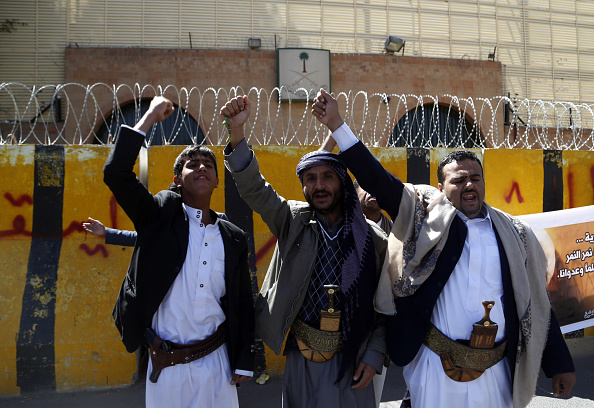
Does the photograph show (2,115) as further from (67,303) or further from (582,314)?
(582,314)

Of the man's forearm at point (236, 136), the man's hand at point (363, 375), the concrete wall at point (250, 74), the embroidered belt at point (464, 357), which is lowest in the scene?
the man's hand at point (363, 375)

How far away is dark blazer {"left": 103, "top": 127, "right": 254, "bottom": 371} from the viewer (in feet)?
6.60

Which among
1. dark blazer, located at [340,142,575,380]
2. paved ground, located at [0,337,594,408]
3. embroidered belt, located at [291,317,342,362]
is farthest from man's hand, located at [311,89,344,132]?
paved ground, located at [0,337,594,408]

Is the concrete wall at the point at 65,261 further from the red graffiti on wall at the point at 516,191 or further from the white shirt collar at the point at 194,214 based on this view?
the red graffiti on wall at the point at 516,191

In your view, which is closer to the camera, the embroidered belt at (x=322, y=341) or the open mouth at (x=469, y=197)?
the embroidered belt at (x=322, y=341)

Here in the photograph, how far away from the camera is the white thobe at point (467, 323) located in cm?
207

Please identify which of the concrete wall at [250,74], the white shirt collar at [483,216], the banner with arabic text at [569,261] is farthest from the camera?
the concrete wall at [250,74]

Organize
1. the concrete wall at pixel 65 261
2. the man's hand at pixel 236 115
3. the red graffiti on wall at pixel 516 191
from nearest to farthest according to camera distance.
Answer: the man's hand at pixel 236 115 → the concrete wall at pixel 65 261 → the red graffiti on wall at pixel 516 191

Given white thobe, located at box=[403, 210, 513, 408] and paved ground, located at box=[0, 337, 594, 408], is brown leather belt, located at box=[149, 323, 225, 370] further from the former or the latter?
paved ground, located at box=[0, 337, 594, 408]

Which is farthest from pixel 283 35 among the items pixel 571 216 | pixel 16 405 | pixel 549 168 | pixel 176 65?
pixel 16 405

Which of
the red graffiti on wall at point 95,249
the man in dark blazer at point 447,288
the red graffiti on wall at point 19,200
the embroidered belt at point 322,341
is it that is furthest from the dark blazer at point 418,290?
the red graffiti on wall at point 19,200

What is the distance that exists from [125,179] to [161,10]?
1137 centimetres

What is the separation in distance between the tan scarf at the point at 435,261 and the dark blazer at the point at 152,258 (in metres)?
0.75

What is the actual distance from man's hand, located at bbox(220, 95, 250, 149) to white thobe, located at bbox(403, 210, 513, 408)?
127cm
